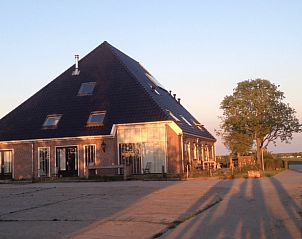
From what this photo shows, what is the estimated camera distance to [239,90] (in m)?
45.9

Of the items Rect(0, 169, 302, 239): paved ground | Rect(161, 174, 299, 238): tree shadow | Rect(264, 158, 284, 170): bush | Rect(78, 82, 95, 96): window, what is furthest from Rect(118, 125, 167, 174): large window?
Rect(161, 174, 299, 238): tree shadow

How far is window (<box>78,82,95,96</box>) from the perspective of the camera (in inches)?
1375

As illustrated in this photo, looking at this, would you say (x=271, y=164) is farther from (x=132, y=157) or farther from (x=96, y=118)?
(x=96, y=118)

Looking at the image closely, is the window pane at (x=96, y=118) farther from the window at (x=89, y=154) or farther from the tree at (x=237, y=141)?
the tree at (x=237, y=141)

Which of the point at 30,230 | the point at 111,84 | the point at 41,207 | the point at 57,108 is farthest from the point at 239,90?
the point at 30,230

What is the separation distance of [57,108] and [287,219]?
26875mm

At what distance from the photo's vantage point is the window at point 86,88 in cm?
3494

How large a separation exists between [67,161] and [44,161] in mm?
1879

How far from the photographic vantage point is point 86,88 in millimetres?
35406

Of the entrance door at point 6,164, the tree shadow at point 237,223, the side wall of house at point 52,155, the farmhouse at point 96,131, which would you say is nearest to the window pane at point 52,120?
the farmhouse at point 96,131

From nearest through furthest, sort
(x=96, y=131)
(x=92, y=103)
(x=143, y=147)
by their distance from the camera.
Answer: (x=143, y=147) < (x=96, y=131) < (x=92, y=103)

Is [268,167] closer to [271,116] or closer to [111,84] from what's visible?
[271,116]

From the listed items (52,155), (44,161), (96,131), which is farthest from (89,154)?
(44,161)

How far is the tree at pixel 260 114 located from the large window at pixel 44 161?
20.1 m
